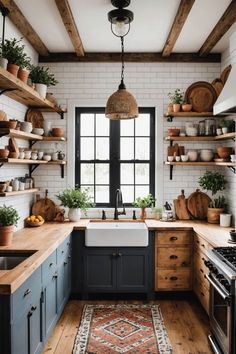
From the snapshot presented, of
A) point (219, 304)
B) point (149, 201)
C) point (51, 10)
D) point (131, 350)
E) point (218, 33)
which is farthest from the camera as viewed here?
point (149, 201)

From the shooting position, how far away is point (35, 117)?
5.01m

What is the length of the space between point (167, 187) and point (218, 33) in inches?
83.9

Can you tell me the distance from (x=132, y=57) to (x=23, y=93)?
1924mm

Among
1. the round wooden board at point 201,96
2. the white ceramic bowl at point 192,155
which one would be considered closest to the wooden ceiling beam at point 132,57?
the round wooden board at point 201,96

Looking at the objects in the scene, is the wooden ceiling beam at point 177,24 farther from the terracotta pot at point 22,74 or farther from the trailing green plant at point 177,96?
the terracotta pot at point 22,74

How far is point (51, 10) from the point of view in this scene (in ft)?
12.3

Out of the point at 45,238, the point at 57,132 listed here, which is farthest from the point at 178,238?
the point at 57,132

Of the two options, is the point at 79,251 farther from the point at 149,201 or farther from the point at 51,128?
the point at 51,128

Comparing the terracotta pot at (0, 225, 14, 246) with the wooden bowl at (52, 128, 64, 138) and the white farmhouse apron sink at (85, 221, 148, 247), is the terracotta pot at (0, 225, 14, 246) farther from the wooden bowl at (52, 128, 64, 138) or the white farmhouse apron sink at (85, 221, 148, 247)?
the wooden bowl at (52, 128, 64, 138)

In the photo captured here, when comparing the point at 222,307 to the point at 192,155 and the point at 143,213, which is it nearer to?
the point at 143,213

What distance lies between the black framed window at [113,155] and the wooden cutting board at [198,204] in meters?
0.58

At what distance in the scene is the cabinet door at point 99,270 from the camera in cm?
452

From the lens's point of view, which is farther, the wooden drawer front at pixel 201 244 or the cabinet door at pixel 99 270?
the cabinet door at pixel 99 270

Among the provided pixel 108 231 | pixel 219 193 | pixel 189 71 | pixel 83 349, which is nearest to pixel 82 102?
pixel 189 71
